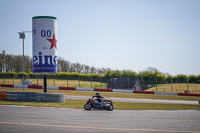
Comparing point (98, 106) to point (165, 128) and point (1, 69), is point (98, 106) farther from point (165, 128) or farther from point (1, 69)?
point (1, 69)

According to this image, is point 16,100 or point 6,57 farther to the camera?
point 6,57

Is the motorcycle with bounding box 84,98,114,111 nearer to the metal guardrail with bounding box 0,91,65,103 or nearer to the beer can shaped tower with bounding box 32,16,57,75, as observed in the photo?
the metal guardrail with bounding box 0,91,65,103

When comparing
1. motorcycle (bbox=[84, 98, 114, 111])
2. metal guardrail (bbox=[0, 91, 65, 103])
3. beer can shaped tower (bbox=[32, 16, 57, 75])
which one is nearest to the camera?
motorcycle (bbox=[84, 98, 114, 111])

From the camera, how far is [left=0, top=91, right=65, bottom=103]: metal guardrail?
23.2m

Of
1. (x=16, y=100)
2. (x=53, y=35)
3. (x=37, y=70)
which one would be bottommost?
(x=16, y=100)

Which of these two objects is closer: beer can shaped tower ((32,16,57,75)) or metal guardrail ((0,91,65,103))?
metal guardrail ((0,91,65,103))

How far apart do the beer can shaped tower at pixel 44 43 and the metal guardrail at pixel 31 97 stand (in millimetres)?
2811

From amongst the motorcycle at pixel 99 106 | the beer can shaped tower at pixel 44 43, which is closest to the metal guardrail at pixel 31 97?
the beer can shaped tower at pixel 44 43

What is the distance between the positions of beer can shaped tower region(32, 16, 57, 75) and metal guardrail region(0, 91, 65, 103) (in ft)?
9.22

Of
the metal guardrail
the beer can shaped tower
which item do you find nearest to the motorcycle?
→ the metal guardrail

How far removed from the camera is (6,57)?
120 meters

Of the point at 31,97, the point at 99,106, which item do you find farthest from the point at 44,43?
the point at 99,106

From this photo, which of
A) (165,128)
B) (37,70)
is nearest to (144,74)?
(37,70)

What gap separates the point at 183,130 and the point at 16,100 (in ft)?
56.3
